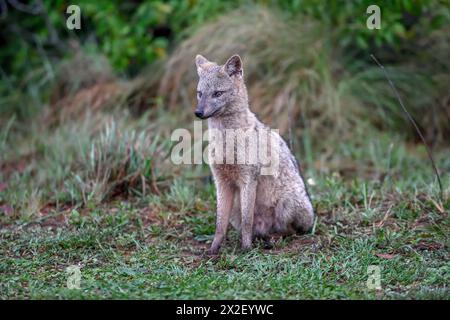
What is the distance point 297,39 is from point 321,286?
6183mm

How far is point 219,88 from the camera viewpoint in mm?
6066

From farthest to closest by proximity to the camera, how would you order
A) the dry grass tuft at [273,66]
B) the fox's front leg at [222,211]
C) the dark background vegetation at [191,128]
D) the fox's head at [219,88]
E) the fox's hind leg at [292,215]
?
the dry grass tuft at [273,66] < the fox's hind leg at [292,215] < the fox's front leg at [222,211] < the fox's head at [219,88] < the dark background vegetation at [191,128]

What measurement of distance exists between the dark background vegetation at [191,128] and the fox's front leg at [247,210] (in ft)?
0.49

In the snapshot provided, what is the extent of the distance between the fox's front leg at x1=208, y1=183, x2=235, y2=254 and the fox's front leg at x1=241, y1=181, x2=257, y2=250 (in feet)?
0.61

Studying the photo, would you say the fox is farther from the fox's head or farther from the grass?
the grass

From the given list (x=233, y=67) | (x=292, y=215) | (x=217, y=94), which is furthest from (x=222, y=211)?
(x=233, y=67)

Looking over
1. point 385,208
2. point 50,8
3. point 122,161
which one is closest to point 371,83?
point 385,208

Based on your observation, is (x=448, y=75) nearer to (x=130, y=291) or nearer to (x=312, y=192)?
(x=312, y=192)

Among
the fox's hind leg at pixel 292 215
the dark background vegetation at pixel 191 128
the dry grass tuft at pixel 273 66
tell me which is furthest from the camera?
the dry grass tuft at pixel 273 66

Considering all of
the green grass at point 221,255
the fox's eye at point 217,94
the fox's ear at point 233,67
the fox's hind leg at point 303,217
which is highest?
the fox's ear at point 233,67

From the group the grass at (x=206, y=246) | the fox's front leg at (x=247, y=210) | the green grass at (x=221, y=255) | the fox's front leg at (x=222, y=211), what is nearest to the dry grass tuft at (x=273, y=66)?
the grass at (x=206, y=246)

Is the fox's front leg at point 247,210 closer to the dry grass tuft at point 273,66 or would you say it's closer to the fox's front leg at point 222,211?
the fox's front leg at point 222,211

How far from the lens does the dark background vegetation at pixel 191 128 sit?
215 inches
